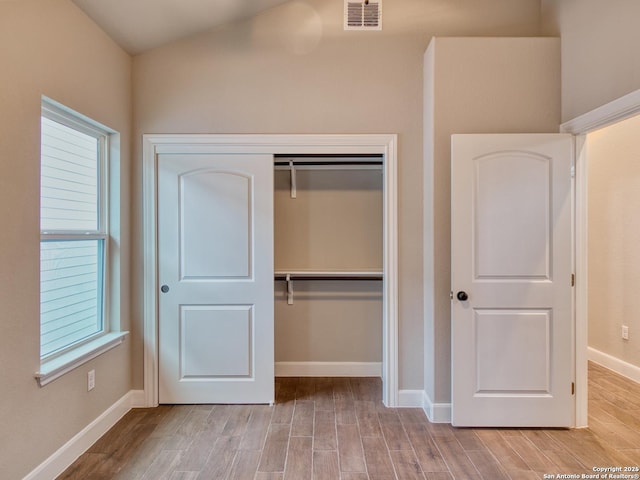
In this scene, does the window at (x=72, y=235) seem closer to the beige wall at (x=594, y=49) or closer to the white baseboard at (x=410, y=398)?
the white baseboard at (x=410, y=398)

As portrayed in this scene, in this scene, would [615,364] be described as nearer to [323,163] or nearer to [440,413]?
[440,413]

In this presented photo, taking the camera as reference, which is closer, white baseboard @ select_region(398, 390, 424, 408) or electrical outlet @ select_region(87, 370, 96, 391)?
electrical outlet @ select_region(87, 370, 96, 391)

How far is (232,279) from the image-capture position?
9.65 feet

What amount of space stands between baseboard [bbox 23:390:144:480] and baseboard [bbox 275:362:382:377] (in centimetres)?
124

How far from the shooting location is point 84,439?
7.56 ft

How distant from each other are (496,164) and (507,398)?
161cm

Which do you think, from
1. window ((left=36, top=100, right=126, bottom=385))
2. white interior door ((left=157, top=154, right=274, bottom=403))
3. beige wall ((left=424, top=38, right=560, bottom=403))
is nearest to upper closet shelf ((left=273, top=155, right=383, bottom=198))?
white interior door ((left=157, top=154, right=274, bottom=403))

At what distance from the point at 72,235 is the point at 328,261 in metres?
2.05

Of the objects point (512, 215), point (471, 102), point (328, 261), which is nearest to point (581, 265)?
point (512, 215)

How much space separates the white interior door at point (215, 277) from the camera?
9.57 feet

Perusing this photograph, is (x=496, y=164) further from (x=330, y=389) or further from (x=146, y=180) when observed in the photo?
(x=146, y=180)

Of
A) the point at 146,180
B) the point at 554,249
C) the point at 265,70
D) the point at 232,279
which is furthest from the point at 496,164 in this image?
the point at 146,180

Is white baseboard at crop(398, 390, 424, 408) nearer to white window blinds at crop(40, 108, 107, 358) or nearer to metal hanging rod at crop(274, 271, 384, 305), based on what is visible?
metal hanging rod at crop(274, 271, 384, 305)

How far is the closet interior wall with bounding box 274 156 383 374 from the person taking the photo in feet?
11.5
